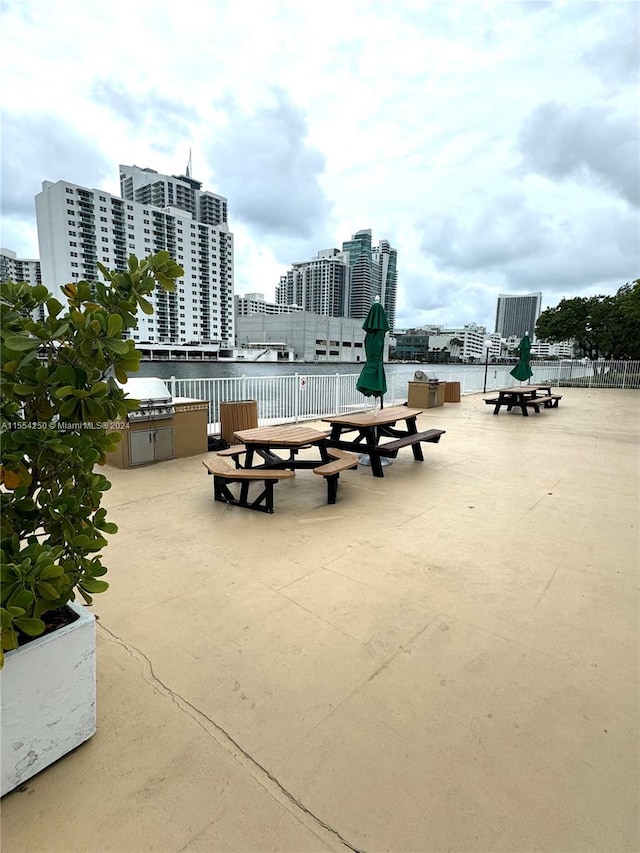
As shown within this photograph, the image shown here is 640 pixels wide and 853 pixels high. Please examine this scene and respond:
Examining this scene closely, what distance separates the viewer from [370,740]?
1.58 metres

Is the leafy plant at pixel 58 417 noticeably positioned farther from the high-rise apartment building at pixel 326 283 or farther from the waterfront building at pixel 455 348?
the waterfront building at pixel 455 348

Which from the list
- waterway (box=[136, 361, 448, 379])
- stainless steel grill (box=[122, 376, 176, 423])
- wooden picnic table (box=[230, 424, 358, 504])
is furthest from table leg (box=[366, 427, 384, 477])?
waterway (box=[136, 361, 448, 379])

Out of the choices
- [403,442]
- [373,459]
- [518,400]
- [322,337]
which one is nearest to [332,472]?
[373,459]

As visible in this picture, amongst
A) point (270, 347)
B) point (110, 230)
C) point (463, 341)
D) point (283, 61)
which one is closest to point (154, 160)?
point (110, 230)

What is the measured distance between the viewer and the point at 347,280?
6012 cm

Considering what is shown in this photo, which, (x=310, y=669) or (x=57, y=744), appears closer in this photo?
(x=57, y=744)

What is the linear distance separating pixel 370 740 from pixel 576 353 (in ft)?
137

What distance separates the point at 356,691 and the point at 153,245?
99965 millimetres

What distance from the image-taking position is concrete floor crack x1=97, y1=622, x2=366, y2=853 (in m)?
1.28

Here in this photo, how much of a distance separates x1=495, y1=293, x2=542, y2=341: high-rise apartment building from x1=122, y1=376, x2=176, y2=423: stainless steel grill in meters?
110

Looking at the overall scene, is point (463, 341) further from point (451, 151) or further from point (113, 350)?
point (113, 350)

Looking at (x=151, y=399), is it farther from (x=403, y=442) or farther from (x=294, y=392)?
(x=294, y=392)

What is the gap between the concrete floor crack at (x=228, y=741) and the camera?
128 cm

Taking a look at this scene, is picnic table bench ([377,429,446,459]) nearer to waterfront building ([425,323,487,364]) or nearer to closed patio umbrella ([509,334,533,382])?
closed patio umbrella ([509,334,533,382])
